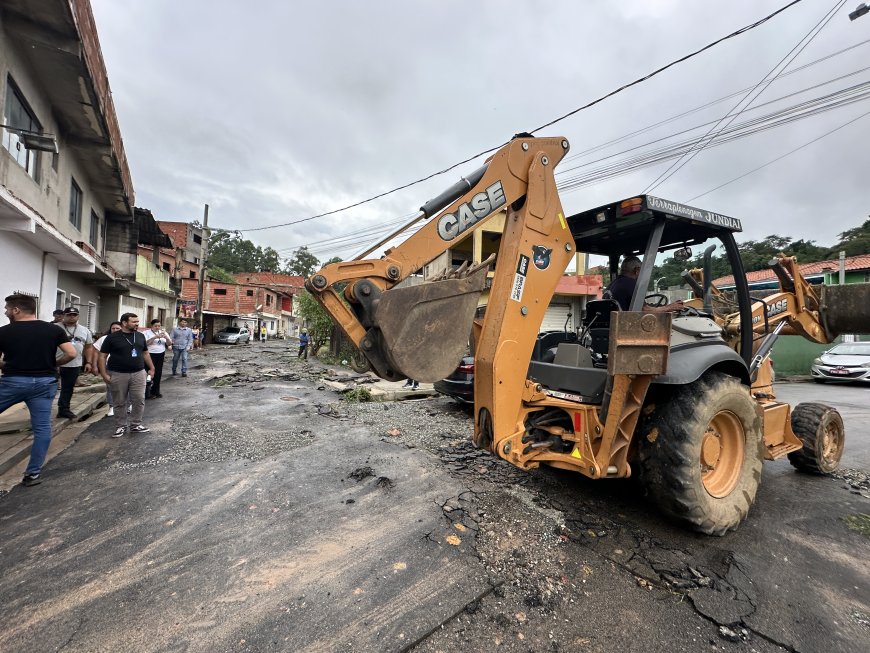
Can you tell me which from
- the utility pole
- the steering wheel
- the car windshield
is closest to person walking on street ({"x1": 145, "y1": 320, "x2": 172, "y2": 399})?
the steering wheel

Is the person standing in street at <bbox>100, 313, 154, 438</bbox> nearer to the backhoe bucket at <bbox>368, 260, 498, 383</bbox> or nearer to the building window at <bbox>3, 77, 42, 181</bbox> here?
the building window at <bbox>3, 77, 42, 181</bbox>

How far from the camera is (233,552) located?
2768mm

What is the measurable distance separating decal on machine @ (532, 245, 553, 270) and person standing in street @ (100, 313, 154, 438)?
5365mm

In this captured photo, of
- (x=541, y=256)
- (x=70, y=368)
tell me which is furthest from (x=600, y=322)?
(x=70, y=368)

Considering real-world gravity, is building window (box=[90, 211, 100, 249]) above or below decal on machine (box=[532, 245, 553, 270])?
above

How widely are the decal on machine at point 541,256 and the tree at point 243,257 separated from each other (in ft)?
256

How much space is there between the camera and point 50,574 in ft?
8.21

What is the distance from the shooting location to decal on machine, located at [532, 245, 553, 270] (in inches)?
113

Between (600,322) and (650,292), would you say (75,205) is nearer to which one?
(600,322)

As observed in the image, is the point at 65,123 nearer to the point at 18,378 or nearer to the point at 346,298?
the point at 18,378

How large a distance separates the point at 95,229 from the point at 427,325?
15.2 meters

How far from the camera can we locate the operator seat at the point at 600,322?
350cm

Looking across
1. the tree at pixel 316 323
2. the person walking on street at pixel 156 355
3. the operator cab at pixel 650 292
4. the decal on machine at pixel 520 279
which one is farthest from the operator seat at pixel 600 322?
the tree at pixel 316 323

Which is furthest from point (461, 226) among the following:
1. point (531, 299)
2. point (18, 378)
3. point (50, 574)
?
point (18, 378)
